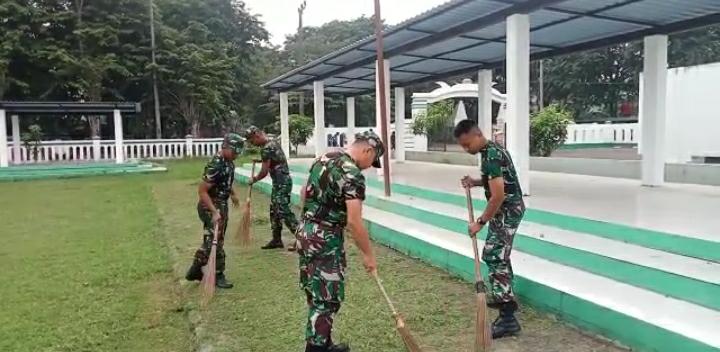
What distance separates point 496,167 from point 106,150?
65.2 feet

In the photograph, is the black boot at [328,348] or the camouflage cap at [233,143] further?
the camouflage cap at [233,143]

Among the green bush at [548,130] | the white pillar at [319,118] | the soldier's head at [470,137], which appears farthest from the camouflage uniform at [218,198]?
the green bush at [548,130]

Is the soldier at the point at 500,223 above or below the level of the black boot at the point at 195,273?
above

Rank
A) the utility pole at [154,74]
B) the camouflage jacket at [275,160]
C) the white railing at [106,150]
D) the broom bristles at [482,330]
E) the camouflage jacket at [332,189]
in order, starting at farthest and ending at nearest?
the utility pole at [154,74], the white railing at [106,150], the camouflage jacket at [275,160], the broom bristles at [482,330], the camouflage jacket at [332,189]

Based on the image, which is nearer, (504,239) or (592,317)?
(592,317)

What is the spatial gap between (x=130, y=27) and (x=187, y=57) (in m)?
2.78

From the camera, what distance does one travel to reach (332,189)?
2861 millimetres

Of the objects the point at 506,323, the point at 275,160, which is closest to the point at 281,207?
the point at 275,160

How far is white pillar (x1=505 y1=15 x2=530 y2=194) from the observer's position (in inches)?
267

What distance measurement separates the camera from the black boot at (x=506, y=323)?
3.59m

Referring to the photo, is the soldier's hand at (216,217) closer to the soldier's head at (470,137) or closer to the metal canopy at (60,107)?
the soldier's head at (470,137)

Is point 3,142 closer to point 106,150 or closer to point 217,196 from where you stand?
point 106,150

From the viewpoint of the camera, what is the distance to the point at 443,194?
750cm

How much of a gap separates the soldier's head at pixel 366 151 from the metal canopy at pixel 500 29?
4199 mm
